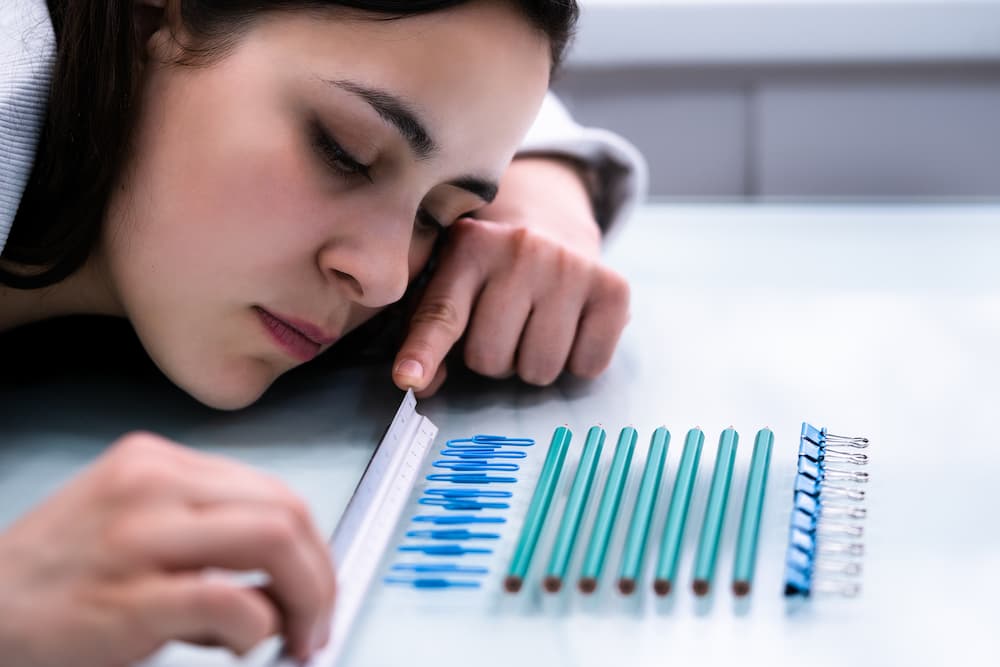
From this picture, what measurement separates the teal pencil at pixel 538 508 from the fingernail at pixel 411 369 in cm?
9

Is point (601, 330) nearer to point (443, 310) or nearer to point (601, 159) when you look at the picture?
point (443, 310)

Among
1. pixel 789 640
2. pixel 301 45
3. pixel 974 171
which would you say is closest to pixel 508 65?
A: pixel 301 45

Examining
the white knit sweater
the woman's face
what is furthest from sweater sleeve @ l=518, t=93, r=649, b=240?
the white knit sweater

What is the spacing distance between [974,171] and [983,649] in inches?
→ 42.9

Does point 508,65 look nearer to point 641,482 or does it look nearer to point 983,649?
point 641,482

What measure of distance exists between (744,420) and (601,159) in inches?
15.3

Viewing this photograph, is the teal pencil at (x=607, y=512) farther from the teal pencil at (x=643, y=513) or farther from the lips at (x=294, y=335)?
the lips at (x=294, y=335)

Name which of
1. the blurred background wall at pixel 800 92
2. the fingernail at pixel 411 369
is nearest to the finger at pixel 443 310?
the fingernail at pixel 411 369

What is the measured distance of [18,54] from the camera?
24.3 inches

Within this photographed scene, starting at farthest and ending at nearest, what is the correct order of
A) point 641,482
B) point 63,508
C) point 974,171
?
point 974,171 < point 641,482 < point 63,508

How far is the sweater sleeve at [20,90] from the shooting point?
1.95 feet

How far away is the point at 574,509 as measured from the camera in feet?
1.72

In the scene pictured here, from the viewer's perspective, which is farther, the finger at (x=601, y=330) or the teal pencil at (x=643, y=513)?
the finger at (x=601, y=330)

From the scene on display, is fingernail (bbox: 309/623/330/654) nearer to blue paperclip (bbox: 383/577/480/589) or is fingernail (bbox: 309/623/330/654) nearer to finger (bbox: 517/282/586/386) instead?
blue paperclip (bbox: 383/577/480/589)
